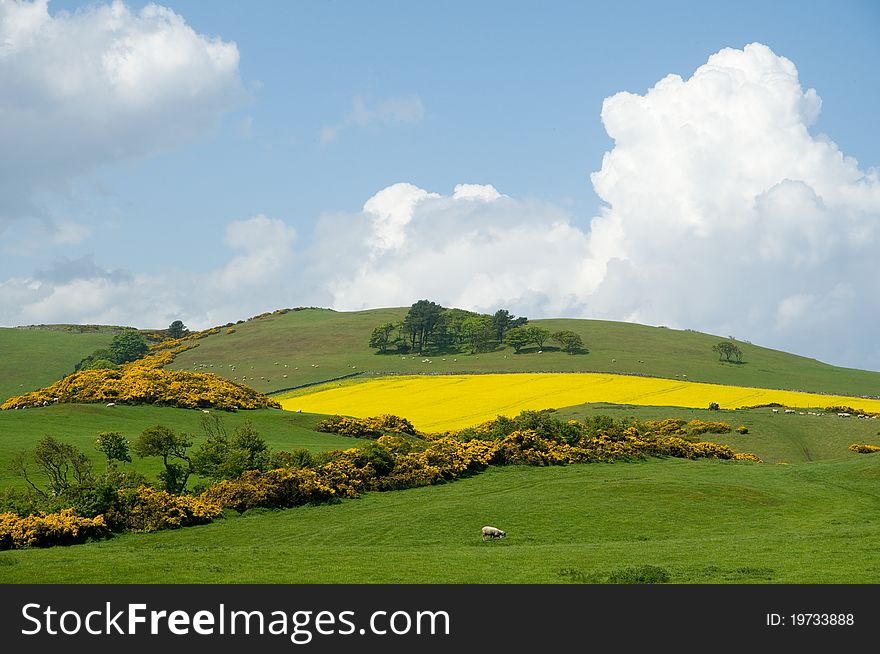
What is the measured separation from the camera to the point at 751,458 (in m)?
56.8

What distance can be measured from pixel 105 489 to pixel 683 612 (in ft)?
79.0

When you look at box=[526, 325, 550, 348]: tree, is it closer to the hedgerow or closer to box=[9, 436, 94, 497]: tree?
the hedgerow

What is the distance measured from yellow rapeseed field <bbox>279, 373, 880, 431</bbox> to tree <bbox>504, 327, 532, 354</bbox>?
4043 cm

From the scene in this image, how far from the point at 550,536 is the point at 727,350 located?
13413 centimetres

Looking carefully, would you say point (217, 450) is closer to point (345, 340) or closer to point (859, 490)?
point (859, 490)

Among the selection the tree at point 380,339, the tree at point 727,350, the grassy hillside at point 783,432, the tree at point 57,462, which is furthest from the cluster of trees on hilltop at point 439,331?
the tree at point 57,462

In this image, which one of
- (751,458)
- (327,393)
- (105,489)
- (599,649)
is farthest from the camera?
(327,393)

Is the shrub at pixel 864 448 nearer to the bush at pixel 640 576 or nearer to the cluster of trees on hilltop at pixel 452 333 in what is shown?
the bush at pixel 640 576

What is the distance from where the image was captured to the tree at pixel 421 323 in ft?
595

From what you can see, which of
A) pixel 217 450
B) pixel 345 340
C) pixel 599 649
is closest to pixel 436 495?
pixel 217 450

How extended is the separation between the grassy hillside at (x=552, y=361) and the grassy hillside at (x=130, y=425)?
206ft

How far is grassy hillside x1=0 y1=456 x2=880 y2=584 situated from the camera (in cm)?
2275

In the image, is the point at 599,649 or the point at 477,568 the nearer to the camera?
the point at 599,649

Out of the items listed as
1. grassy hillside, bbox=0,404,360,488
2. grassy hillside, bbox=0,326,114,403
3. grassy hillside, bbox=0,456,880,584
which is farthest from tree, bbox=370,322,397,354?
grassy hillside, bbox=0,456,880,584
